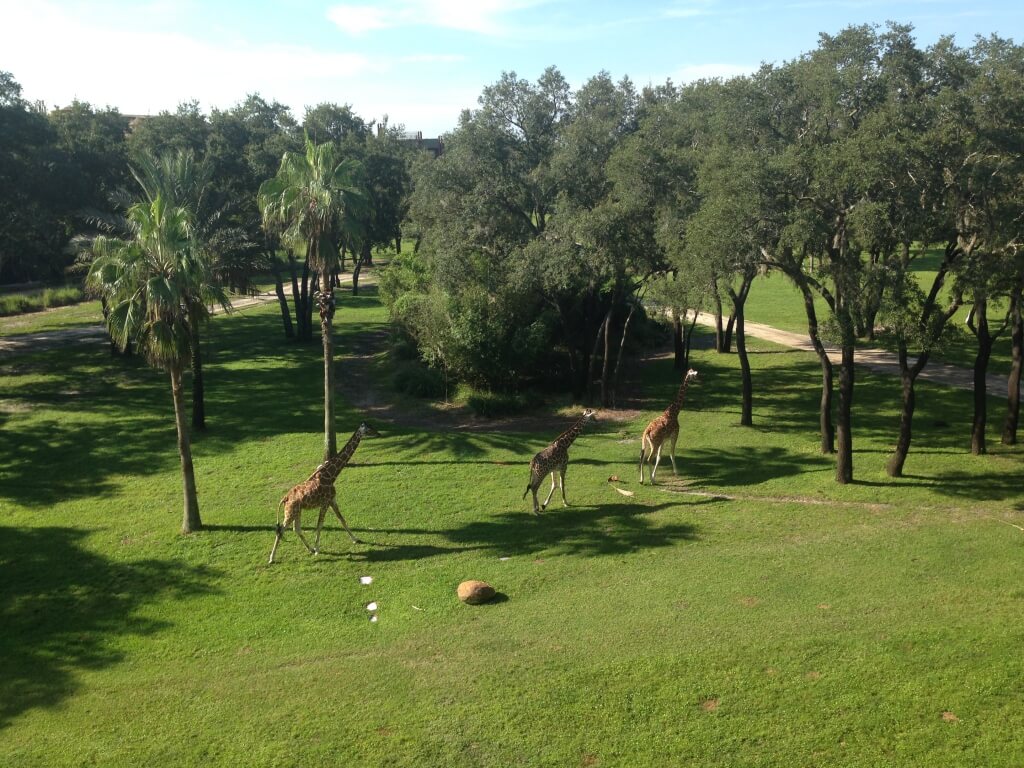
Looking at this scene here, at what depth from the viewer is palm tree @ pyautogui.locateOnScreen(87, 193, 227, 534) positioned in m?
19.4

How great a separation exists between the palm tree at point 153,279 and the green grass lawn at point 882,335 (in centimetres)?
1618

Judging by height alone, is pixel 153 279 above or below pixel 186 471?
above

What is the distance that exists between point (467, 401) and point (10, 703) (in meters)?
22.1

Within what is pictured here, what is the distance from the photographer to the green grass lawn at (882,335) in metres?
30.1

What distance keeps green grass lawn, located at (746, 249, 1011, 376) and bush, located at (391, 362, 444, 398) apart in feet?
46.9

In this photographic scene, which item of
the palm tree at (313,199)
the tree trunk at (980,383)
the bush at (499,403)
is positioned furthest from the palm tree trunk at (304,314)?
the tree trunk at (980,383)

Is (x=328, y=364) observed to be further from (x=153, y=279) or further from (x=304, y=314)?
(x=304, y=314)

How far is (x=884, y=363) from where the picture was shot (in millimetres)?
39031

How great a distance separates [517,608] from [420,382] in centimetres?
2086

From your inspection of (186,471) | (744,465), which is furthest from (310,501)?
(744,465)

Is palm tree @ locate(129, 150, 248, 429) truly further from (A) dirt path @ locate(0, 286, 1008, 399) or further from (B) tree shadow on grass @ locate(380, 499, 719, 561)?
(B) tree shadow on grass @ locate(380, 499, 719, 561)

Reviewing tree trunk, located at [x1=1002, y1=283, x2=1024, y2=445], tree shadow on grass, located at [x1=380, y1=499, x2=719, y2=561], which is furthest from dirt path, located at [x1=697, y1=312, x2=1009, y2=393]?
tree shadow on grass, located at [x1=380, y1=499, x2=719, y2=561]

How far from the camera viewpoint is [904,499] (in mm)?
21797

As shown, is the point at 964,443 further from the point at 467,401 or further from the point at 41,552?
the point at 41,552
